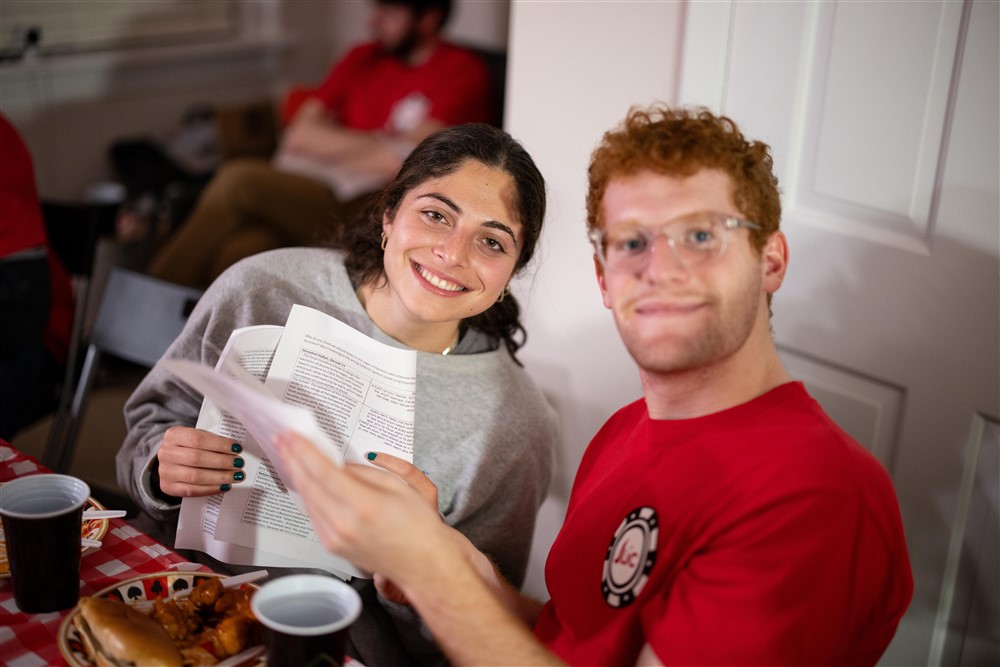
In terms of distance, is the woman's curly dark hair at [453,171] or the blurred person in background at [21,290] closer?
the woman's curly dark hair at [453,171]

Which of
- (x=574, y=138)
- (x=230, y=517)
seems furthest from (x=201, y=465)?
(x=574, y=138)

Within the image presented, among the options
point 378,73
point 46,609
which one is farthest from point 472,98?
point 46,609

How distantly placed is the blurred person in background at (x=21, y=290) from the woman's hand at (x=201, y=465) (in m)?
0.90

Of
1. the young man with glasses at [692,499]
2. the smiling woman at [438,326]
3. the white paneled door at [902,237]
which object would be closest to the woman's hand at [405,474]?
the young man with glasses at [692,499]

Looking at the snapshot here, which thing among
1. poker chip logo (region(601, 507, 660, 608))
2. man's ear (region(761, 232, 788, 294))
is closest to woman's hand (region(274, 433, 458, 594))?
poker chip logo (region(601, 507, 660, 608))

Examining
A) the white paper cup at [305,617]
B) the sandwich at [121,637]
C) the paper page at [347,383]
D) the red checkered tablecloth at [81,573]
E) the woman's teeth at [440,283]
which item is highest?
the woman's teeth at [440,283]

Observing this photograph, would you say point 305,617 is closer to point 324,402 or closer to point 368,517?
point 368,517

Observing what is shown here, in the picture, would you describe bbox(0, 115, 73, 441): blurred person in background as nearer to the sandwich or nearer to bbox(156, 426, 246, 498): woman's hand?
bbox(156, 426, 246, 498): woman's hand

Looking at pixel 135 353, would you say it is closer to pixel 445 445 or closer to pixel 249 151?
pixel 445 445

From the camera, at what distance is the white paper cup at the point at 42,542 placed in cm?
100

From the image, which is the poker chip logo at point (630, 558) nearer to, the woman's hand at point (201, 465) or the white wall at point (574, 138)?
the woman's hand at point (201, 465)

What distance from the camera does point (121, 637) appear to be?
3.10 feet

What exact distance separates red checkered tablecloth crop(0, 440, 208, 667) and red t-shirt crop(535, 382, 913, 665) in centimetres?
48

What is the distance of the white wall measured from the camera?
1.88 metres
